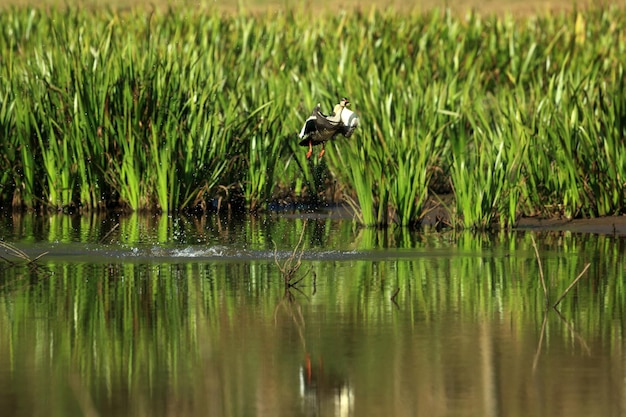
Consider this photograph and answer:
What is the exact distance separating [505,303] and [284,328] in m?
1.44

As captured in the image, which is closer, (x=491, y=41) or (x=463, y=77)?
(x=463, y=77)

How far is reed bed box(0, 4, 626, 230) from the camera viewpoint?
12.8 metres

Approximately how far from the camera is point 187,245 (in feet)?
37.7

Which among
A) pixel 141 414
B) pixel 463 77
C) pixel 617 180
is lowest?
pixel 141 414

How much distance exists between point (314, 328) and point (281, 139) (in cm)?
768

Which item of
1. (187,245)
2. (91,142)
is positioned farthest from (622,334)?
(91,142)

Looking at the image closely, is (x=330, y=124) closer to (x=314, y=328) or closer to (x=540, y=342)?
(x=314, y=328)

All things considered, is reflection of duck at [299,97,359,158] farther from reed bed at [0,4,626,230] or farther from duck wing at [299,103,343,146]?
reed bed at [0,4,626,230]

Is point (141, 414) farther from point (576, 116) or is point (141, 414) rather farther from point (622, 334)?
point (576, 116)

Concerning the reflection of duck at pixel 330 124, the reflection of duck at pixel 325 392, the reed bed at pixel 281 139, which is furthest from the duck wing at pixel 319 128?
the reed bed at pixel 281 139

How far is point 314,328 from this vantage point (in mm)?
7582

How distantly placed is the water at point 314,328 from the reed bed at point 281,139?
0.95m

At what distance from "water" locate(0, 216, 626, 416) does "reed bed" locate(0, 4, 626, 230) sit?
95cm

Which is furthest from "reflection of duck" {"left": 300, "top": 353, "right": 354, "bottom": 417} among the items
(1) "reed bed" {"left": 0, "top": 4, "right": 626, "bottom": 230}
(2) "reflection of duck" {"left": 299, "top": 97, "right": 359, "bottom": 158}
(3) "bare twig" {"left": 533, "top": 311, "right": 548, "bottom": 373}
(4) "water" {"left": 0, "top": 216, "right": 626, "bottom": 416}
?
(1) "reed bed" {"left": 0, "top": 4, "right": 626, "bottom": 230}
